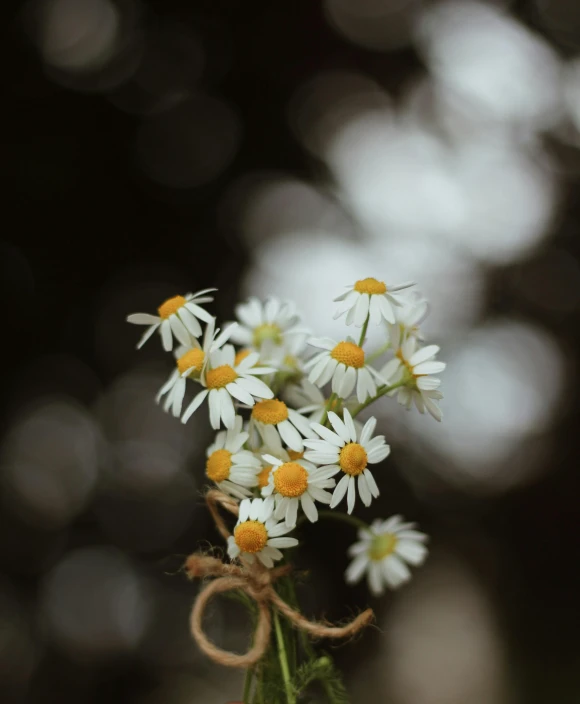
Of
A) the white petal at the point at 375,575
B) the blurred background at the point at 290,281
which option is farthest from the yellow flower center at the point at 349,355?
the blurred background at the point at 290,281

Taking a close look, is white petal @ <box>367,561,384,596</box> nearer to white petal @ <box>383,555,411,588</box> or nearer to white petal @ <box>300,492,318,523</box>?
white petal @ <box>383,555,411,588</box>

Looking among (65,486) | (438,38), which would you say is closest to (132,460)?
(65,486)

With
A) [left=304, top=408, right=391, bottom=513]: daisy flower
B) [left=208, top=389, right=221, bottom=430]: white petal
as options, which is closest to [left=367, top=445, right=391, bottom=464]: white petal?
[left=304, top=408, right=391, bottom=513]: daisy flower

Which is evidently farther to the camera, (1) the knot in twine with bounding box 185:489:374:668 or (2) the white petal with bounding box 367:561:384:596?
(2) the white petal with bounding box 367:561:384:596

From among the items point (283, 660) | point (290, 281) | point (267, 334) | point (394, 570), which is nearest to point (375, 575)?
point (394, 570)

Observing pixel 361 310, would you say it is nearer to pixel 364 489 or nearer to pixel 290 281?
pixel 364 489

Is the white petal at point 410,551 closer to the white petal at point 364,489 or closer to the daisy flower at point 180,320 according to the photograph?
the white petal at point 364,489

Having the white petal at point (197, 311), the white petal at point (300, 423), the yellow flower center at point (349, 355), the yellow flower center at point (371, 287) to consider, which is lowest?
the white petal at point (300, 423)
